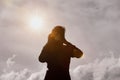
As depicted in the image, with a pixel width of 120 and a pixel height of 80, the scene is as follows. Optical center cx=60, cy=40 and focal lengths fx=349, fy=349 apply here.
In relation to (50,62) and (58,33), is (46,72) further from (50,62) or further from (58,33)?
(58,33)

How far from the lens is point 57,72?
Answer: 1180 cm

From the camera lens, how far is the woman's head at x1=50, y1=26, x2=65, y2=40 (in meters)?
11.7

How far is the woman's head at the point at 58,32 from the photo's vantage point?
11.7 metres

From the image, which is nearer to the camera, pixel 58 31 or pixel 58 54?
pixel 58 31

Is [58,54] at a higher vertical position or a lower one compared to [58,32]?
lower

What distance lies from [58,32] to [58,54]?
812 millimetres

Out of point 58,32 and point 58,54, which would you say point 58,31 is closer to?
point 58,32

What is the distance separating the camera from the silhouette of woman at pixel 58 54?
11781mm

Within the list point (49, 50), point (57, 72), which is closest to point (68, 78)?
point (57, 72)

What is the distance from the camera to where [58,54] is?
12.0 metres

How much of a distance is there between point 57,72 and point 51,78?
29cm

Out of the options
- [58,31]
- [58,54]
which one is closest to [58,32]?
[58,31]

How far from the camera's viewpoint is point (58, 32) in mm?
11727

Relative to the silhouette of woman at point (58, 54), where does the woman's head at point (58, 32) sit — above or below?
above
